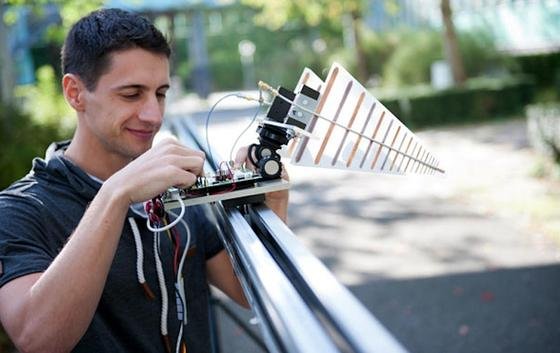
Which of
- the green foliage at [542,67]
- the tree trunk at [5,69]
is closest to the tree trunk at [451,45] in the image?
the green foliage at [542,67]

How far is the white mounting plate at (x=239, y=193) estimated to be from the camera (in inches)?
60.6

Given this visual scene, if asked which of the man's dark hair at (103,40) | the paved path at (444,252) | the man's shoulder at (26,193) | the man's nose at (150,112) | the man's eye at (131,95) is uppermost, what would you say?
the man's dark hair at (103,40)

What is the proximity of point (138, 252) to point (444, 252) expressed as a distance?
17.7 ft

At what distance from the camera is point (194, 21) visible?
34188 millimetres

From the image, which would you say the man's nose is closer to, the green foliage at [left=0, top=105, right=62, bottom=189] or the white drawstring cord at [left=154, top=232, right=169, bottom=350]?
the white drawstring cord at [left=154, top=232, right=169, bottom=350]

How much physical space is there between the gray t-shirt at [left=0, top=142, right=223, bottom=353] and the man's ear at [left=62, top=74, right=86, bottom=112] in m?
0.17

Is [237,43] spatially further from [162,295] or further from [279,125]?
[279,125]

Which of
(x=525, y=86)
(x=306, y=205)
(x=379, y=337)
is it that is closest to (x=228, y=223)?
(x=379, y=337)

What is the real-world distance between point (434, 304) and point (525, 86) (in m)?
15.4

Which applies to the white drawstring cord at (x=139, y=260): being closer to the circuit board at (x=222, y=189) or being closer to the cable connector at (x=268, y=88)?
the circuit board at (x=222, y=189)

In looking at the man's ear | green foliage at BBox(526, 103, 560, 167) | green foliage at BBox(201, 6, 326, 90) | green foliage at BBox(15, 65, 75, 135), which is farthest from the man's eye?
green foliage at BBox(201, 6, 326, 90)

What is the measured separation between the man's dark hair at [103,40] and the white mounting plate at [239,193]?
56cm

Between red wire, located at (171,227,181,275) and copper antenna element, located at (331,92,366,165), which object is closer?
copper antenna element, located at (331,92,366,165)

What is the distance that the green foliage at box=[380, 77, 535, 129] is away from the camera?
18.6m
